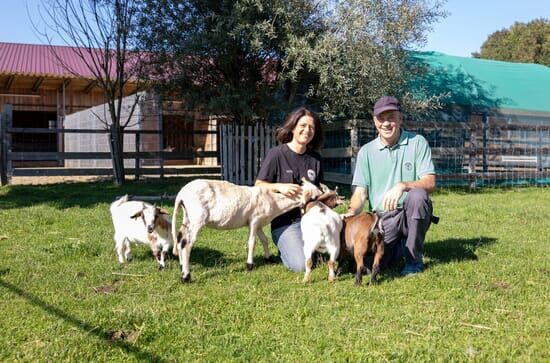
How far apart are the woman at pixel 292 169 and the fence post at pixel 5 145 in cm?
1029

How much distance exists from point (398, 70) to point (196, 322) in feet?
29.8

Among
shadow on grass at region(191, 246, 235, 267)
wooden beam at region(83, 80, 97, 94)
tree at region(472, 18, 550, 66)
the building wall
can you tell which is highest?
tree at region(472, 18, 550, 66)

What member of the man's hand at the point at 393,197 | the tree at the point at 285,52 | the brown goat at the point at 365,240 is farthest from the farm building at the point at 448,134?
the brown goat at the point at 365,240

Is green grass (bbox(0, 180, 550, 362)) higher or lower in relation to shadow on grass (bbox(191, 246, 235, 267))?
lower

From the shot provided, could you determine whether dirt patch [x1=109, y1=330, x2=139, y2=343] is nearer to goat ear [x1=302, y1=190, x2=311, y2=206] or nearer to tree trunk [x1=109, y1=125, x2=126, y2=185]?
goat ear [x1=302, y1=190, x2=311, y2=206]

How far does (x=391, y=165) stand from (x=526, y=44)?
38.0m

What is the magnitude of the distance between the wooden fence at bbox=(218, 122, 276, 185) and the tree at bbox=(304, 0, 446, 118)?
1.56m

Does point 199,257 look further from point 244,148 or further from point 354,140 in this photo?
point 244,148

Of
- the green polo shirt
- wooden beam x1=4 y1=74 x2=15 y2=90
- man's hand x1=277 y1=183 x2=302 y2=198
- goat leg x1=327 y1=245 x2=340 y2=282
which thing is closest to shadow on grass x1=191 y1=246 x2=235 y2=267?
man's hand x1=277 y1=183 x2=302 y2=198

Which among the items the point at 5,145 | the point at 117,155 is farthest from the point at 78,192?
the point at 5,145

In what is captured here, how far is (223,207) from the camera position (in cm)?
473

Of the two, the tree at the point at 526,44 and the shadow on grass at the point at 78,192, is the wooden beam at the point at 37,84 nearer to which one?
the shadow on grass at the point at 78,192

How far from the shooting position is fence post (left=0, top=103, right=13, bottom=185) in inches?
521

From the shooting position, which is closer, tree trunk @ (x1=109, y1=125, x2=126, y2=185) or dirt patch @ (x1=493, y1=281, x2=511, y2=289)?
dirt patch @ (x1=493, y1=281, x2=511, y2=289)
